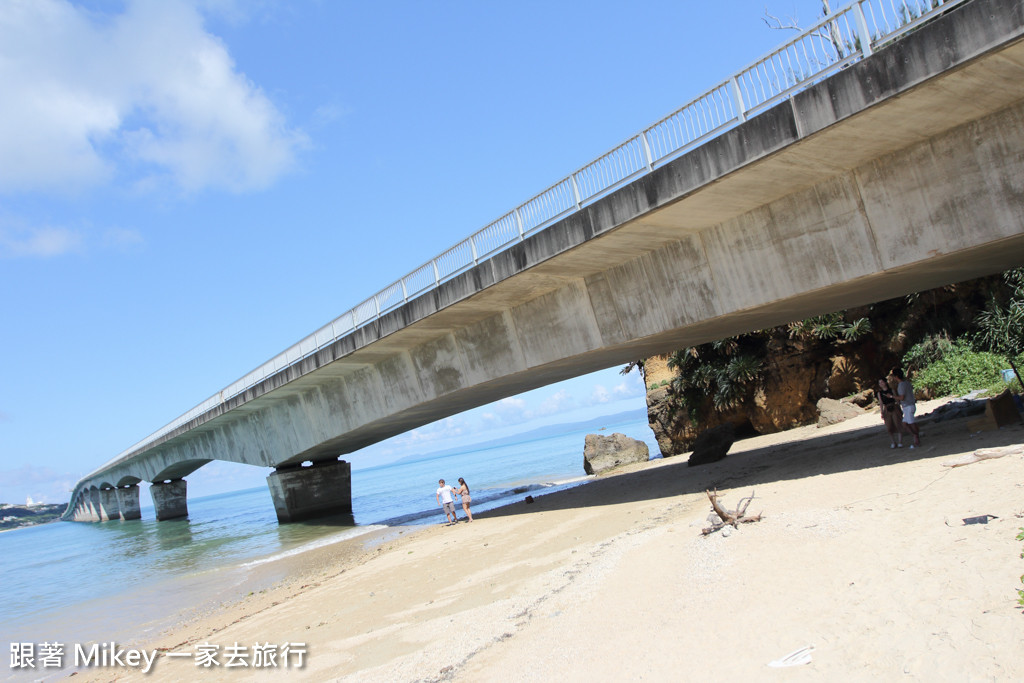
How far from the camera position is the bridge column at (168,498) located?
51.2 m

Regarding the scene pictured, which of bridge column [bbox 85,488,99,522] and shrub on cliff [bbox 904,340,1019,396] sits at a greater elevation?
bridge column [bbox 85,488,99,522]

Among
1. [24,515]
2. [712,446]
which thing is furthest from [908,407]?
[24,515]

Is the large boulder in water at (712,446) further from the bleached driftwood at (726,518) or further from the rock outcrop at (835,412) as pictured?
the bleached driftwood at (726,518)

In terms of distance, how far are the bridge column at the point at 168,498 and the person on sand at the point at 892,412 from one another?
5439 cm

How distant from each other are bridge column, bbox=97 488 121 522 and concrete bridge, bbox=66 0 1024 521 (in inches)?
2415

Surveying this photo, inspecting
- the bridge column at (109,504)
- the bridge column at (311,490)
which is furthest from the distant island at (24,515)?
the bridge column at (311,490)

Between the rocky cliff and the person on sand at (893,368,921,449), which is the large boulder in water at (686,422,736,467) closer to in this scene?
the rocky cliff

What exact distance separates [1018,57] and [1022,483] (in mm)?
4833

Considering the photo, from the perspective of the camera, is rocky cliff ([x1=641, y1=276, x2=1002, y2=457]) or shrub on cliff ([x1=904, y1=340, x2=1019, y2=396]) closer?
shrub on cliff ([x1=904, y1=340, x2=1019, y2=396])

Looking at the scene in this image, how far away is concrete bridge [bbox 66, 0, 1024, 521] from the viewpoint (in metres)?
8.03

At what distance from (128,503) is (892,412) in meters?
70.8

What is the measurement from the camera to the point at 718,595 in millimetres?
5883

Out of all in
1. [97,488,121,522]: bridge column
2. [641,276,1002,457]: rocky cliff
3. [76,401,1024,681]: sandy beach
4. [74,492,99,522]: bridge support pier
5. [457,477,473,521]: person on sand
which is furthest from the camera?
[74,492,99,522]: bridge support pier

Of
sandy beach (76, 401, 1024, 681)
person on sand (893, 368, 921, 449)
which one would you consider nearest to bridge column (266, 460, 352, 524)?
sandy beach (76, 401, 1024, 681)
